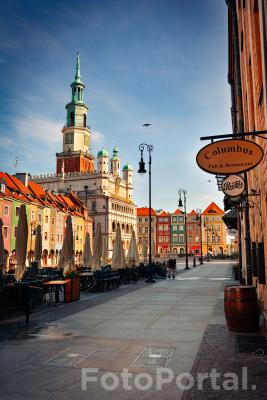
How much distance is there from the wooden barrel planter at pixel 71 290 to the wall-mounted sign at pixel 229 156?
36.5 feet

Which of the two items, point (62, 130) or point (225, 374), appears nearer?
point (225, 374)

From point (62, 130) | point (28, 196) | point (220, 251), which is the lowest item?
point (220, 251)

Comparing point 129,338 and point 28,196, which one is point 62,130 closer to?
point 28,196

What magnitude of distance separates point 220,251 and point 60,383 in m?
120

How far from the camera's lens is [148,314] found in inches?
496

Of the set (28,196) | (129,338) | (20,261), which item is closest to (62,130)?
(28,196)

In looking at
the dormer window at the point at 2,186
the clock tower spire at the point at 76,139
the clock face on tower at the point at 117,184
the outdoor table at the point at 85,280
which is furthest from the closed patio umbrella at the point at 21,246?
the clock face on tower at the point at 117,184

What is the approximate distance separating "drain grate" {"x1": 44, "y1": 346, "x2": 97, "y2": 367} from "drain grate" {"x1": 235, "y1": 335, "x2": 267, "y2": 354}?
3.24 metres

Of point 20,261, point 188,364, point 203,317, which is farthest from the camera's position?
point 20,261

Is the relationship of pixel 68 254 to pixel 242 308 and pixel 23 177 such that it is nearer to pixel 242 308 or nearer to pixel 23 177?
pixel 242 308

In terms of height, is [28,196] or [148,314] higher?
[28,196]

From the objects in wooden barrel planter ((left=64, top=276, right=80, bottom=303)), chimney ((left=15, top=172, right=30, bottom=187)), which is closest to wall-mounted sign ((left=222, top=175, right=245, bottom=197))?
wooden barrel planter ((left=64, top=276, right=80, bottom=303))

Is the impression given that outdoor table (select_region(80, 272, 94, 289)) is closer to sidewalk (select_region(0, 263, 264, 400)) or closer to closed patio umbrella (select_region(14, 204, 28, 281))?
closed patio umbrella (select_region(14, 204, 28, 281))

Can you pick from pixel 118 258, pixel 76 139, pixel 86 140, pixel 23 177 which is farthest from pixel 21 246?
pixel 86 140
